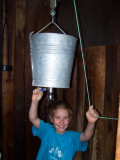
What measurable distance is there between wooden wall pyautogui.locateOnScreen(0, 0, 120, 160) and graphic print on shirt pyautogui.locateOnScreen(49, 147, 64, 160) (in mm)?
382

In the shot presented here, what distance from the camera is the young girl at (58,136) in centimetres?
159

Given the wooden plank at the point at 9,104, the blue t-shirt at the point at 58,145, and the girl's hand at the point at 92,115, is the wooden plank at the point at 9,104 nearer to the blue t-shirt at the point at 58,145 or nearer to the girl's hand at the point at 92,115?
the blue t-shirt at the point at 58,145

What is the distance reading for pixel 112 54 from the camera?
4.77 feet

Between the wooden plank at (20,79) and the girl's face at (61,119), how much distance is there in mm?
607

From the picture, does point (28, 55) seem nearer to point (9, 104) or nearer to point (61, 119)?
point (9, 104)

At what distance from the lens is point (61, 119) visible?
5.45ft

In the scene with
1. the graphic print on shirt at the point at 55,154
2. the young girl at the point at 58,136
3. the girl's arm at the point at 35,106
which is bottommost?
the graphic print on shirt at the point at 55,154

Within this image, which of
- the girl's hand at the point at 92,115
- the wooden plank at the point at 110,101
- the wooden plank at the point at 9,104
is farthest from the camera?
the wooden plank at the point at 9,104

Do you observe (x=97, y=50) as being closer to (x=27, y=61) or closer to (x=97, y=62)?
(x=97, y=62)

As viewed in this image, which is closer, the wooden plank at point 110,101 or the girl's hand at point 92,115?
the girl's hand at point 92,115

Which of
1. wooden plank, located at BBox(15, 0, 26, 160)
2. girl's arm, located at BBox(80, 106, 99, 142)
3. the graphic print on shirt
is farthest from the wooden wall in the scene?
the graphic print on shirt

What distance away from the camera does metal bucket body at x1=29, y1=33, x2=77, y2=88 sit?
1147 millimetres

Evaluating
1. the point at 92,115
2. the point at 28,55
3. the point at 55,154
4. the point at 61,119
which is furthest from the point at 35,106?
the point at 28,55

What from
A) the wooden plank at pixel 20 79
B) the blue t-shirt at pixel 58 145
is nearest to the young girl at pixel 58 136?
the blue t-shirt at pixel 58 145
